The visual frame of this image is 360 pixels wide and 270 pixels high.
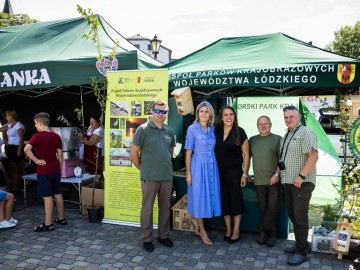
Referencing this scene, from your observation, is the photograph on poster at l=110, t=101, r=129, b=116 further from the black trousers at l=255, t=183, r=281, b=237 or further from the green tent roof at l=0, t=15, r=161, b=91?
the black trousers at l=255, t=183, r=281, b=237

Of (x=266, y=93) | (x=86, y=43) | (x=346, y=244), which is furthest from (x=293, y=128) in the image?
(x=86, y=43)

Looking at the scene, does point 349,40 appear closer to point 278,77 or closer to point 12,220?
point 278,77

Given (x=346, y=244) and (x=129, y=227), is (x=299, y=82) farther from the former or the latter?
(x=129, y=227)

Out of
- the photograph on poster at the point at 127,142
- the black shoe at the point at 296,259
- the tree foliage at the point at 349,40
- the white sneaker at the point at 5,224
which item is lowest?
the black shoe at the point at 296,259

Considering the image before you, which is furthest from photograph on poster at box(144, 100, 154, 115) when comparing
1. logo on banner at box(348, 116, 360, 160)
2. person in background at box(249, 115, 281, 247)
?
logo on banner at box(348, 116, 360, 160)

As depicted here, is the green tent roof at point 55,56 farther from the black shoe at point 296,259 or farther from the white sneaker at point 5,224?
the black shoe at point 296,259

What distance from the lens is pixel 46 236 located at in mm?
4555

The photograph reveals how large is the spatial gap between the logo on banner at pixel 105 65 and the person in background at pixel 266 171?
232 cm

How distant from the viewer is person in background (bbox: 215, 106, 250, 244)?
4.12 m

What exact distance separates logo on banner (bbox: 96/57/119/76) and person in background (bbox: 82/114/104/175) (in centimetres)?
141

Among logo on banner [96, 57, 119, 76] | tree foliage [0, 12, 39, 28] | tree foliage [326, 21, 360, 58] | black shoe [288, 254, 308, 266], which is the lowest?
black shoe [288, 254, 308, 266]

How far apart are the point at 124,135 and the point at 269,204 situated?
222cm

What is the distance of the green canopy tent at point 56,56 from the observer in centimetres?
514

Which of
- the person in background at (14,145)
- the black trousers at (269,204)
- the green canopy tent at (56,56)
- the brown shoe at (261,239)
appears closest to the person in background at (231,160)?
the black trousers at (269,204)
